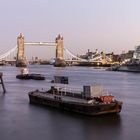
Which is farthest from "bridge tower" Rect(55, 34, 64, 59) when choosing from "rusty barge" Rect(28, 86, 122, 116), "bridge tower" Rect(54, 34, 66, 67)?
"rusty barge" Rect(28, 86, 122, 116)

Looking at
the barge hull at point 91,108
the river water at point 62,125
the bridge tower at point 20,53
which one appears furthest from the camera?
the bridge tower at point 20,53

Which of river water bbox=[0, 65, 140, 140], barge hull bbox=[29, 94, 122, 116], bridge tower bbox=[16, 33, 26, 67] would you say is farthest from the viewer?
bridge tower bbox=[16, 33, 26, 67]

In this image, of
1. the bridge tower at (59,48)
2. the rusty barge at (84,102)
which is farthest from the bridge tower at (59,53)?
the rusty barge at (84,102)

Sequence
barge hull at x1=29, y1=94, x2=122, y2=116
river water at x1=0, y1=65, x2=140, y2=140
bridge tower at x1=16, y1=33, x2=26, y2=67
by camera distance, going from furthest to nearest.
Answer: bridge tower at x1=16, y1=33, x2=26, y2=67, barge hull at x1=29, y1=94, x2=122, y2=116, river water at x1=0, y1=65, x2=140, y2=140

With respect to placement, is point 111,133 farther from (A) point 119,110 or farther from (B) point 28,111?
(B) point 28,111

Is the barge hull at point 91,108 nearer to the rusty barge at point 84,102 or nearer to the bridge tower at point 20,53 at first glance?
the rusty barge at point 84,102

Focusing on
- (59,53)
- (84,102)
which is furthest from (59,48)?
(84,102)

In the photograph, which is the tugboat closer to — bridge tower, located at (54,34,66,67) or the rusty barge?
the rusty barge

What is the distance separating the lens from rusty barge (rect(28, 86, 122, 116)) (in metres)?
24.3

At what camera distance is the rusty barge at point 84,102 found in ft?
79.6

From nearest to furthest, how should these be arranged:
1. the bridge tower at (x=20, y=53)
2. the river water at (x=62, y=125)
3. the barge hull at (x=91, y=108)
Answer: the river water at (x=62, y=125), the barge hull at (x=91, y=108), the bridge tower at (x=20, y=53)

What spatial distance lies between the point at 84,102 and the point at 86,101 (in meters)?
0.13

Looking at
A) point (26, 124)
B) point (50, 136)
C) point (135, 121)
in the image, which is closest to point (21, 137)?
point (50, 136)

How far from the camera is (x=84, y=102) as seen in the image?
24844 millimetres
